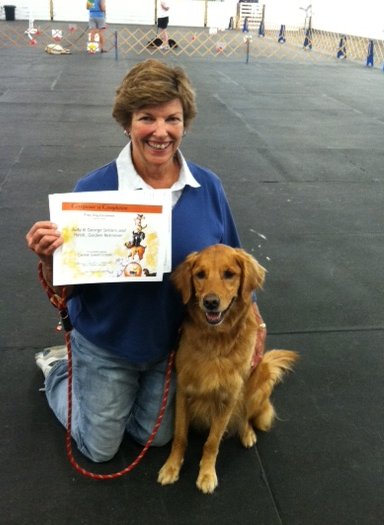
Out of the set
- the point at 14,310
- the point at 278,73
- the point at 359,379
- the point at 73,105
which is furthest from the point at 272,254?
the point at 278,73

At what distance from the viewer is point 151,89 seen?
2.28 metres

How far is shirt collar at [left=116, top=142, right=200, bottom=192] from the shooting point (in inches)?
94.1

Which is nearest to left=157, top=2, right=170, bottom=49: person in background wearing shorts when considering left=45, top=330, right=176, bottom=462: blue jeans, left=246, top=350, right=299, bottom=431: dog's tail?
left=246, top=350, right=299, bottom=431: dog's tail

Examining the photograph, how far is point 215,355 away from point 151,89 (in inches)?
50.3

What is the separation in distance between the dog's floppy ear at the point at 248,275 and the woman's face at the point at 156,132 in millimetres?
593

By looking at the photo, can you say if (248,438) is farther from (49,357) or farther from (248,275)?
(49,357)

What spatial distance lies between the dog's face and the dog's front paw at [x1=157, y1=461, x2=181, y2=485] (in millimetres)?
809

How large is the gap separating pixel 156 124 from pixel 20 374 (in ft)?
5.88

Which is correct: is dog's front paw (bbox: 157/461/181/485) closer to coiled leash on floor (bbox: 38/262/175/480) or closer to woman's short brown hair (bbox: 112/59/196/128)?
coiled leash on floor (bbox: 38/262/175/480)

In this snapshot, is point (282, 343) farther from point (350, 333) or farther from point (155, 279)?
point (155, 279)

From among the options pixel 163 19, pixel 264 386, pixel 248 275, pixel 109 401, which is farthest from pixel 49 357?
pixel 163 19

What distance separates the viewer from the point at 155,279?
2.27 meters

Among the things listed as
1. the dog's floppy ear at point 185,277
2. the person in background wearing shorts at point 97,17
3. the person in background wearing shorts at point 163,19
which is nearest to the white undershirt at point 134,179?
the dog's floppy ear at point 185,277

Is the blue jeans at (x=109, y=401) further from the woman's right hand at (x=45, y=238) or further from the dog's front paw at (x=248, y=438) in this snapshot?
the woman's right hand at (x=45, y=238)
